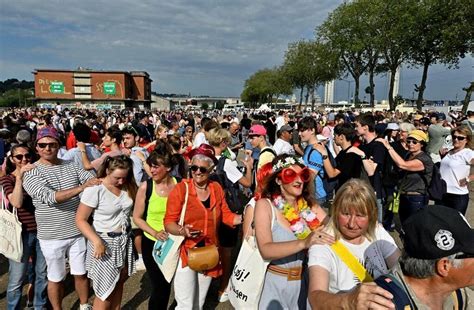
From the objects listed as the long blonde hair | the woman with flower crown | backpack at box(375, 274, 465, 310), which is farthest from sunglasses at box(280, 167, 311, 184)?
backpack at box(375, 274, 465, 310)

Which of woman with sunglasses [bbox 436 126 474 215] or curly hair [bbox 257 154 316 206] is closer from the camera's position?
curly hair [bbox 257 154 316 206]

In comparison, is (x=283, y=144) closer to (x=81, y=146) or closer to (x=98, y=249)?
(x=81, y=146)

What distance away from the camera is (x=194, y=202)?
303cm

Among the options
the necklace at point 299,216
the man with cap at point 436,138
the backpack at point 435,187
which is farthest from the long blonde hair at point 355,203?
the man with cap at point 436,138

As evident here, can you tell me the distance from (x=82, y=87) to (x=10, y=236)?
11103cm

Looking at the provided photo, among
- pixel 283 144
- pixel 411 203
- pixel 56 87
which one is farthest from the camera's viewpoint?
pixel 56 87

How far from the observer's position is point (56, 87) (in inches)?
3873

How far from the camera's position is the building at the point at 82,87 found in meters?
98.4

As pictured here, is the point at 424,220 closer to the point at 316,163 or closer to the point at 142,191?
the point at 142,191

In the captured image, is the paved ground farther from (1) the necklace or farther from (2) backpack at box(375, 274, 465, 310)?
(2) backpack at box(375, 274, 465, 310)

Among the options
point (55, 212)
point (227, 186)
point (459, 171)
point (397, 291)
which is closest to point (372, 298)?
point (397, 291)

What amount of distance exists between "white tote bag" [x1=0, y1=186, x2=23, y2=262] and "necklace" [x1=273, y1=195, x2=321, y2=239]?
265 centimetres

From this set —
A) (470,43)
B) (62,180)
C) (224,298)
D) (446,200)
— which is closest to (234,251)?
(224,298)

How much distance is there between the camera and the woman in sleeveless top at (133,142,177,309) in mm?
3174
